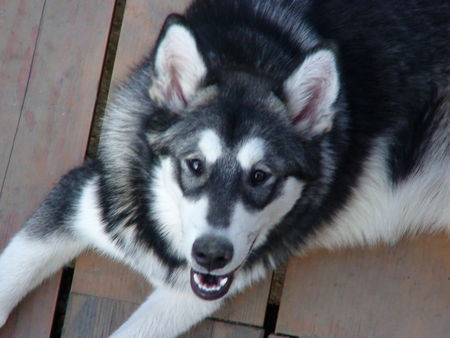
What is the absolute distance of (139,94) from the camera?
3.66 metres

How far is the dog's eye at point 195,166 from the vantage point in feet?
10.7

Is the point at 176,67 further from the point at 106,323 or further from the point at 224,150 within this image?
the point at 106,323

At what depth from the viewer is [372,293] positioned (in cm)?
412

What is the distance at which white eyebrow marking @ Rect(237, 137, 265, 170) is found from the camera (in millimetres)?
3223

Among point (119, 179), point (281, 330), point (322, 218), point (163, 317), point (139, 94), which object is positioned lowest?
point (281, 330)

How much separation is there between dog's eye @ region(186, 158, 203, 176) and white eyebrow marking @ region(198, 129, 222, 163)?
4cm

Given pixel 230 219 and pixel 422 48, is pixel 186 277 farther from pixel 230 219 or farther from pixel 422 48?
pixel 422 48

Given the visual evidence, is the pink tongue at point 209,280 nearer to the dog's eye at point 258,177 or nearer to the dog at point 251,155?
the dog at point 251,155

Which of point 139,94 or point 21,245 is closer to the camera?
point 139,94

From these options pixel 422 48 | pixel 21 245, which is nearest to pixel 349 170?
pixel 422 48

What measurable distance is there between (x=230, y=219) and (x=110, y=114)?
96 cm

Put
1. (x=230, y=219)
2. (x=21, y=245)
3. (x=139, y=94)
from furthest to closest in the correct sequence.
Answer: (x=21, y=245)
(x=139, y=94)
(x=230, y=219)

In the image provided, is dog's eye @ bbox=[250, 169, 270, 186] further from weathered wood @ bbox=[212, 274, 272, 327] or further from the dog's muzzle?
weathered wood @ bbox=[212, 274, 272, 327]

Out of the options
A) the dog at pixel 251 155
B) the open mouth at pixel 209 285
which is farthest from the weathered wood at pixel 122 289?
the open mouth at pixel 209 285
